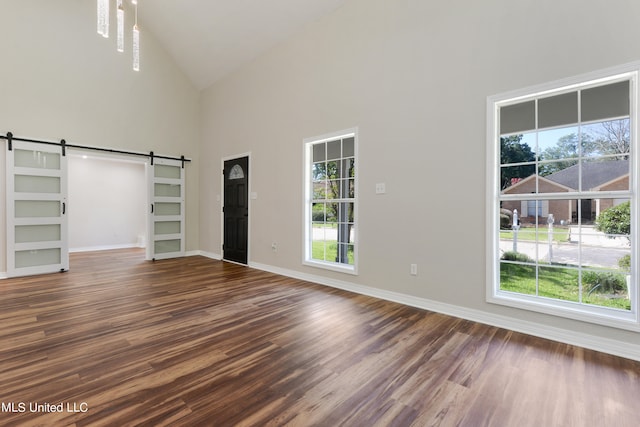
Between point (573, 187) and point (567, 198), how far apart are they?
107 mm

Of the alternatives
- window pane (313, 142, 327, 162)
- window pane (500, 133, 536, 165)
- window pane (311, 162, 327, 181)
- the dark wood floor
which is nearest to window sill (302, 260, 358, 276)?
the dark wood floor

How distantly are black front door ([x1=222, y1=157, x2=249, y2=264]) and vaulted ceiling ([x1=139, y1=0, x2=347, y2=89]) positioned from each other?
77.3 inches

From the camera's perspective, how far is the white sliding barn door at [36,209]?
4488mm

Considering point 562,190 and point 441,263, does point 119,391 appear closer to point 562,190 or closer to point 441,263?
point 441,263

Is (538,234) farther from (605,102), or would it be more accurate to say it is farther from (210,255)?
(210,255)

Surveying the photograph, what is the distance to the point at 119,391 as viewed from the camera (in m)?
1.68

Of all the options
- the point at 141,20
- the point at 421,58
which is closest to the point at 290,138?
the point at 421,58

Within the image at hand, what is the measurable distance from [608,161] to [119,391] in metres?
3.92

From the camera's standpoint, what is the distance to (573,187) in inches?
97.9

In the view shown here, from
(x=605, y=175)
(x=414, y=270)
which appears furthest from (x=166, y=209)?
(x=605, y=175)

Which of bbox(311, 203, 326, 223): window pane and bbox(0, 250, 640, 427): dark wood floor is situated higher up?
bbox(311, 203, 326, 223): window pane

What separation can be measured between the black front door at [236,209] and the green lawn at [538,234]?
4.18m

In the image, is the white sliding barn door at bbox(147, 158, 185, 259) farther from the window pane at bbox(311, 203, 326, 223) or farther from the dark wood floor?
the window pane at bbox(311, 203, 326, 223)

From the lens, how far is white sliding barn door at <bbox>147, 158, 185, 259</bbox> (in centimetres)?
602
